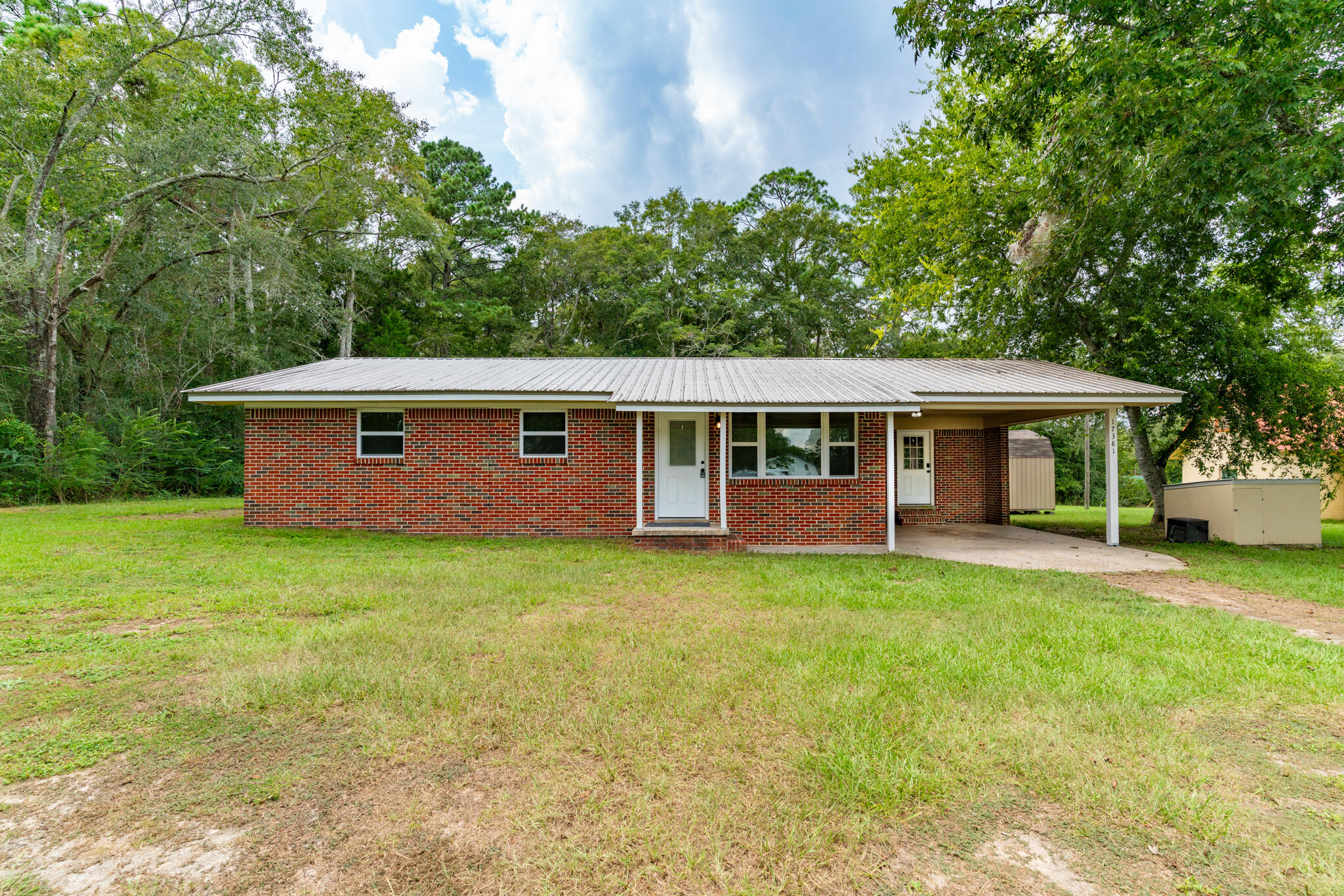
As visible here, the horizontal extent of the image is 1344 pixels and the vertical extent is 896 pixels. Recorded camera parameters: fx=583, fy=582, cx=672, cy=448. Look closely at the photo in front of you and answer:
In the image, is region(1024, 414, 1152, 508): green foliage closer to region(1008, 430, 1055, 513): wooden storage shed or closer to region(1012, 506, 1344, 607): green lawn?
region(1008, 430, 1055, 513): wooden storage shed

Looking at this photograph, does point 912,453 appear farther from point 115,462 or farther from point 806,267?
point 115,462

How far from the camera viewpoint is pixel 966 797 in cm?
244

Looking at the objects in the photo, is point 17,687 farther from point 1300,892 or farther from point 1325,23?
point 1325,23

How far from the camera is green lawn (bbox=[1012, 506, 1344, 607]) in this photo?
678cm

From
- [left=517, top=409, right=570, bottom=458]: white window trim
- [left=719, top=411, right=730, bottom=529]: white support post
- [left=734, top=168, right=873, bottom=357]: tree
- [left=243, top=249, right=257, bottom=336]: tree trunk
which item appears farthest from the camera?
[left=734, top=168, right=873, bottom=357]: tree

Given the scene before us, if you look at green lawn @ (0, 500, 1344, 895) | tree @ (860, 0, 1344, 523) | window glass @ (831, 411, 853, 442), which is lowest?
green lawn @ (0, 500, 1344, 895)

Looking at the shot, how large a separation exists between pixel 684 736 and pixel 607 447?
25.5 ft

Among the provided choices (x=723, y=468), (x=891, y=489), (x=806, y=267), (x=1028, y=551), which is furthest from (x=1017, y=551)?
(x=806, y=267)

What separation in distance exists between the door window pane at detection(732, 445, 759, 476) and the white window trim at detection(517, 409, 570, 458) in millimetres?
2989

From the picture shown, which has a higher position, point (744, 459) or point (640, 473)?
point (744, 459)

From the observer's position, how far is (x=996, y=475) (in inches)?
524

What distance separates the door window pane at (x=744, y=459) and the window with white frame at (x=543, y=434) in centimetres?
308

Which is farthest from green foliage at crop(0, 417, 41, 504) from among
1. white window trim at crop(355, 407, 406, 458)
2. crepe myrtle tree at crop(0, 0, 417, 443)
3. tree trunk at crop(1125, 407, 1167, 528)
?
tree trunk at crop(1125, 407, 1167, 528)

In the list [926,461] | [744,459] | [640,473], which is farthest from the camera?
[926,461]
